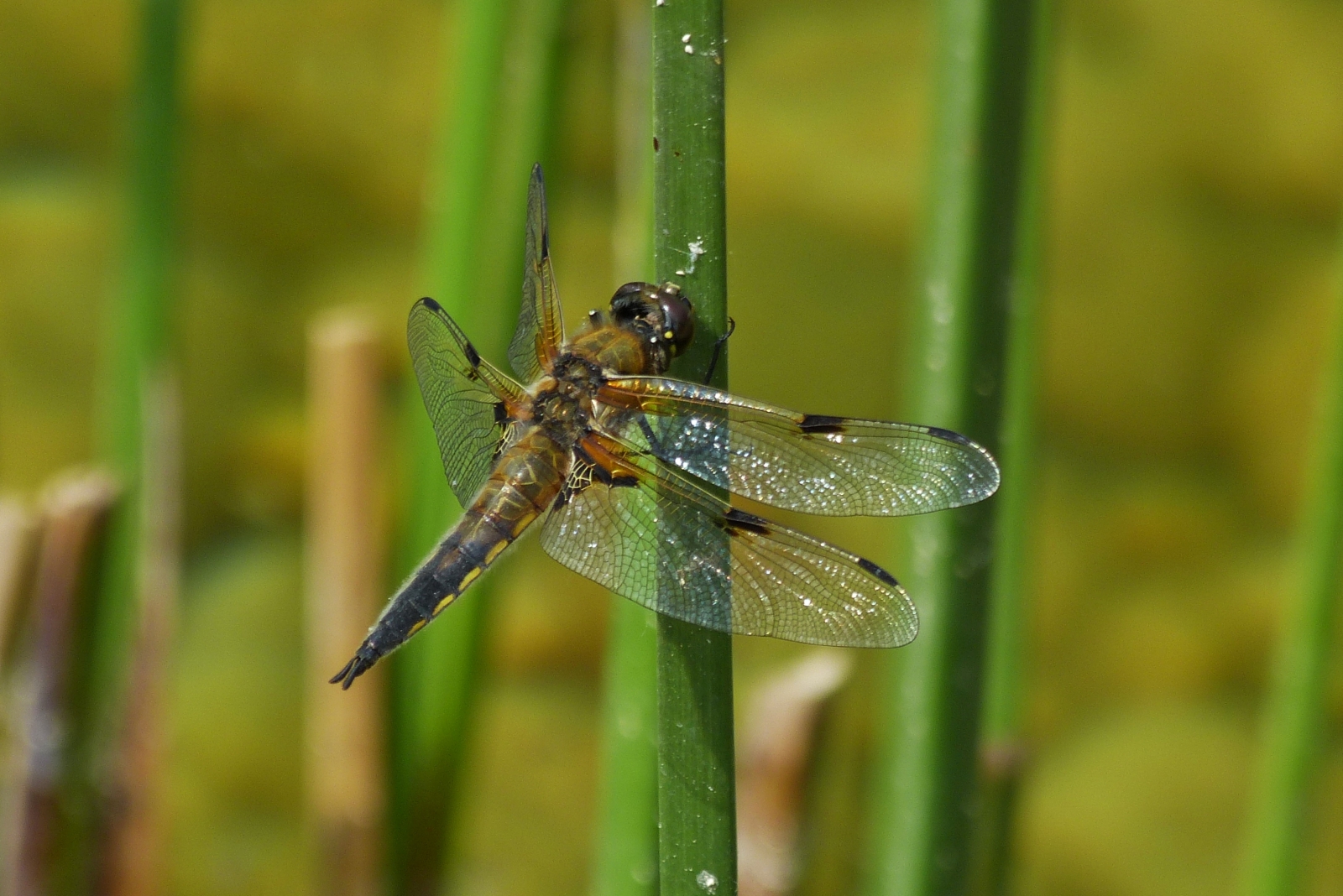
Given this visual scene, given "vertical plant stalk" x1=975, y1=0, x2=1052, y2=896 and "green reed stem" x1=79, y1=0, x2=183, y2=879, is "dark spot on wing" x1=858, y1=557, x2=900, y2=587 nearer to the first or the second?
"vertical plant stalk" x1=975, y1=0, x2=1052, y2=896

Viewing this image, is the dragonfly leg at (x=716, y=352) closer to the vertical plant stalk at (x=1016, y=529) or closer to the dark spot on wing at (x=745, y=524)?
the dark spot on wing at (x=745, y=524)

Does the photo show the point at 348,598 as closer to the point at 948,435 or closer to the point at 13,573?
the point at 13,573

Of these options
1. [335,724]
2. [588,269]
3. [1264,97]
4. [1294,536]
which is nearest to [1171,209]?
[1264,97]

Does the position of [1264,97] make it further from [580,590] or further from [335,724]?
[335,724]

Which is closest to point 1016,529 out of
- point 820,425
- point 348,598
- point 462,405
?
point 820,425

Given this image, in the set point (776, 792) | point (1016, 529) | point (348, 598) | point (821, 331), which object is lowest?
point (776, 792)

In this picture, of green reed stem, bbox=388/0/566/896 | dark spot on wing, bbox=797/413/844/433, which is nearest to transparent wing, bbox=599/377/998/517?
dark spot on wing, bbox=797/413/844/433

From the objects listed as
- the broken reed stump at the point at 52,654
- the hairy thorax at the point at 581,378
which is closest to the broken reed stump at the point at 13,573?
the broken reed stump at the point at 52,654
